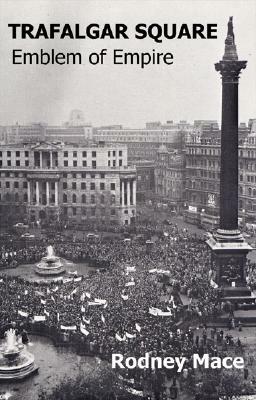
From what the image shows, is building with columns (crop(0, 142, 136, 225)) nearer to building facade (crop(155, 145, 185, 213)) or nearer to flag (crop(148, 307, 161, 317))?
building facade (crop(155, 145, 185, 213))

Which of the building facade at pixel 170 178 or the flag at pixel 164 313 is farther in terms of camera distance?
the building facade at pixel 170 178

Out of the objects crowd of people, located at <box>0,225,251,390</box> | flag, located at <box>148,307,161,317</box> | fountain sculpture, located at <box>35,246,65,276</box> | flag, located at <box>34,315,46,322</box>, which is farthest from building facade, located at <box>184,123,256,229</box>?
flag, located at <box>34,315,46,322</box>

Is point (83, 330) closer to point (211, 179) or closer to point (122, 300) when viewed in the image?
point (122, 300)

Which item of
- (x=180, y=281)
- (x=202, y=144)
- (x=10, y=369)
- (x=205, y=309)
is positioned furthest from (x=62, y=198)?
(x=10, y=369)

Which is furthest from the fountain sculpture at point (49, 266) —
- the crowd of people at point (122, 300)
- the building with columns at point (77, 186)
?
the building with columns at point (77, 186)

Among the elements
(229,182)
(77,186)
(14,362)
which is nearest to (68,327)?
(14,362)

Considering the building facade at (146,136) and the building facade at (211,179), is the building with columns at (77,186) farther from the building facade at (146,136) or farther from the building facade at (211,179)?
the building facade at (146,136)
